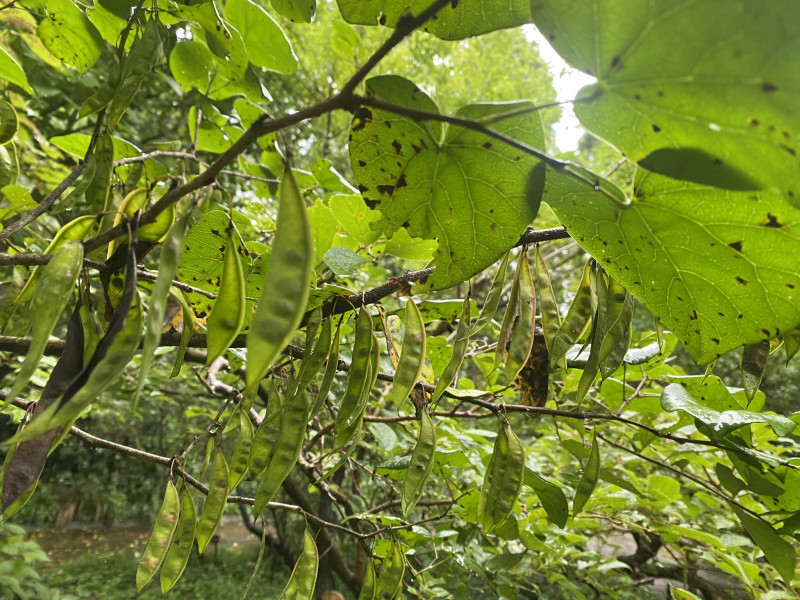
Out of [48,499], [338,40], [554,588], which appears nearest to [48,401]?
[338,40]

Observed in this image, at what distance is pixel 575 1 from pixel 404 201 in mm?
331

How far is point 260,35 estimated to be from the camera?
3.53ft

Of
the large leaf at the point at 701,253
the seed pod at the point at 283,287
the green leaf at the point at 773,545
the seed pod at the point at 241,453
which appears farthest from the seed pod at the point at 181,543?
the green leaf at the point at 773,545

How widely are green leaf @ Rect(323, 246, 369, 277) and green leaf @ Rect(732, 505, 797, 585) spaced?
1000 millimetres

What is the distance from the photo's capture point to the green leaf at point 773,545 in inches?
37.4

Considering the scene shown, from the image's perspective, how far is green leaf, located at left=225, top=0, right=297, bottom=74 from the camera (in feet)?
3.38

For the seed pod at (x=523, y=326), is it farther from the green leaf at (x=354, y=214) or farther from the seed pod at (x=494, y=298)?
the green leaf at (x=354, y=214)

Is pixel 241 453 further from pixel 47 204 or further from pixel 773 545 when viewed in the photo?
pixel 773 545

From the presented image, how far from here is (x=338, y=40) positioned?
5.32ft

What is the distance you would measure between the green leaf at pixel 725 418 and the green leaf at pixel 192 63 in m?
1.43

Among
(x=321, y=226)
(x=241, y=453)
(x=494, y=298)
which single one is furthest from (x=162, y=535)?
(x=494, y=298)

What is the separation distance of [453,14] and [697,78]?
295mm

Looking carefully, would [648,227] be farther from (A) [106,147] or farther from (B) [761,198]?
(A) [106,147]

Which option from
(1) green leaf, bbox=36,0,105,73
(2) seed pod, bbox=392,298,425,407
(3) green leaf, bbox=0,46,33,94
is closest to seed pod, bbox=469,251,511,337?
(2) seed pod, bbox=392,298,425,407
